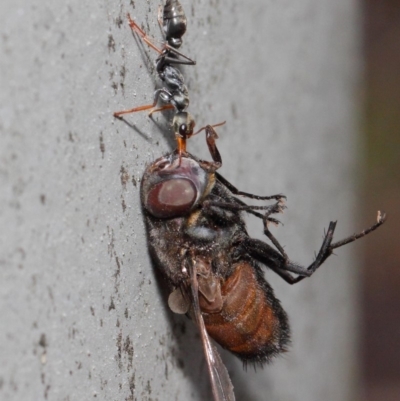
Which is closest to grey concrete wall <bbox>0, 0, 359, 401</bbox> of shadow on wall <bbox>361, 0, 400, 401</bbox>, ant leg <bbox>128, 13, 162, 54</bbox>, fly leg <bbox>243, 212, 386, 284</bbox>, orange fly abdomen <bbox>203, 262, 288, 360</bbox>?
ant leg <bbox>128, 13, 162, 54</bbox>

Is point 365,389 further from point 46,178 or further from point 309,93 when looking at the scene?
point 46,178

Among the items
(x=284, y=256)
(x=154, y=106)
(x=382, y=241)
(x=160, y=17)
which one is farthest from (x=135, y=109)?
(x=382, y=241)

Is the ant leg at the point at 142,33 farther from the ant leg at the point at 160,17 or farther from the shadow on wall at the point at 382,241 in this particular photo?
the shadow on wall at the point at 382,241

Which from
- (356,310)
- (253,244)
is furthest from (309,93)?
(356,310)

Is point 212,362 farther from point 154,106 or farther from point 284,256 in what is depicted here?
point 154,106

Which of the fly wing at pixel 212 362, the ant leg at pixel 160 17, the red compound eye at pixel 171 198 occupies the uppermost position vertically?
the ant leg at pixel 160 17

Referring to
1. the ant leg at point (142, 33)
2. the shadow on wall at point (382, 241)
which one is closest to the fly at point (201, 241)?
the ant leg at point (142, 33)

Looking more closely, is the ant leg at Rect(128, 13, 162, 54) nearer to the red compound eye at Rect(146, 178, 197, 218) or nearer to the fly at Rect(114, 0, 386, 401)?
the fly at Rect(114, 0, 386, 401)
